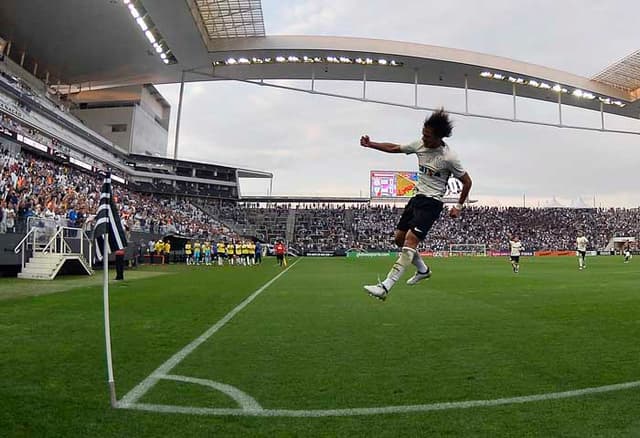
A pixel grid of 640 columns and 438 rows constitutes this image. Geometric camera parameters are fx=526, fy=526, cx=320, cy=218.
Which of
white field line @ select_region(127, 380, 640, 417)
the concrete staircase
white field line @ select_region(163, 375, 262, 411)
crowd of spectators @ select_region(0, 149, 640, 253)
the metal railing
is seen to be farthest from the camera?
crowd of spectators @ select_region(0, 149, 640, 253)

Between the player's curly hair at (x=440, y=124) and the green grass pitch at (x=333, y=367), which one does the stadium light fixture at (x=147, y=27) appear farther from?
the player's curly hair at (x=440, y=124)

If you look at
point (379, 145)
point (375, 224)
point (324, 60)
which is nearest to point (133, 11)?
point (324, 60)

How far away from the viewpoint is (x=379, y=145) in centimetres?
703

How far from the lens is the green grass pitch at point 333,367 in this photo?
3447 mm

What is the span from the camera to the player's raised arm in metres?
6.95

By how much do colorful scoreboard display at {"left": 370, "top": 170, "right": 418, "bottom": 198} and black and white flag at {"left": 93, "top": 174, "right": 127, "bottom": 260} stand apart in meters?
60.7

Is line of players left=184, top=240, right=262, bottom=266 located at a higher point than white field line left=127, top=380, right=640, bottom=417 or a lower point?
higher

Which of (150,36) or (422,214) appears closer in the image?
(422,214)

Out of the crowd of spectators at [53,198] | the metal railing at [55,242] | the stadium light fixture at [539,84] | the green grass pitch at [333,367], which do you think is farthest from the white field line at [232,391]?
the stadium light fixture at [539,84]

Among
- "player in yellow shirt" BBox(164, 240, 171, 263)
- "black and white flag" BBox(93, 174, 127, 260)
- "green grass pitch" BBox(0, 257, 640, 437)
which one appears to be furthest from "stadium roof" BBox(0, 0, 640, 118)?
"black and white flag" BBox(93, 174, 127, 260)

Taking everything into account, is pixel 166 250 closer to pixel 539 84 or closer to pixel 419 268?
pixel 539 84

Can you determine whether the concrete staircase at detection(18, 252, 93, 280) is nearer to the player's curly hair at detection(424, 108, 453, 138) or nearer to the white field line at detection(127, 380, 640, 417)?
the player's curly hair at detection(424, 108, 453, 138)

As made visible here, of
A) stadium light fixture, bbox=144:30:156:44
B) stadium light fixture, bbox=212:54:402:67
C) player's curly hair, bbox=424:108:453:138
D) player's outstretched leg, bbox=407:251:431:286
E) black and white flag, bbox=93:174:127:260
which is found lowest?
player's outstretched leg, bbox=407:251:431:286

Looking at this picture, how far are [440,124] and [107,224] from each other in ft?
13.8
